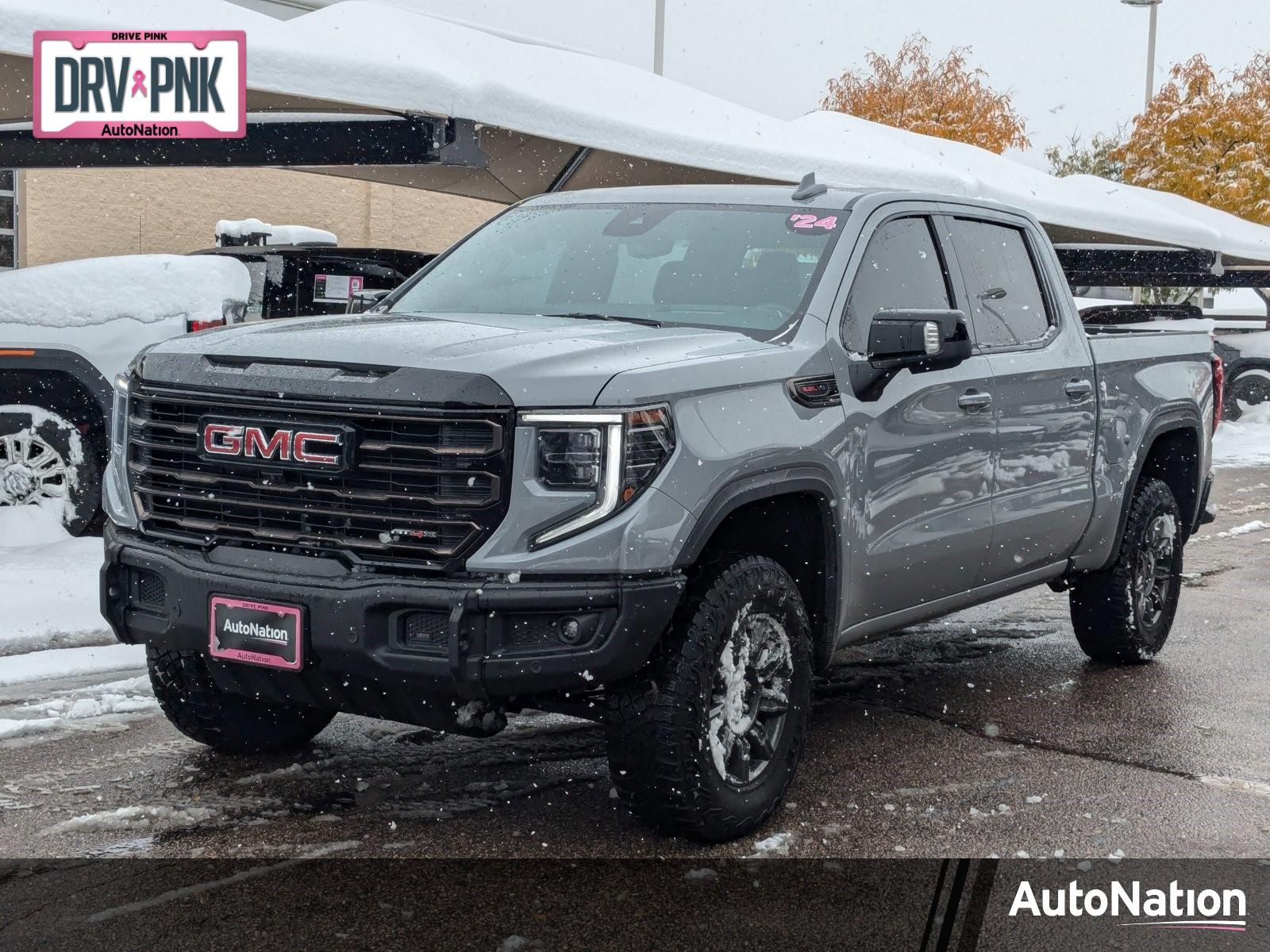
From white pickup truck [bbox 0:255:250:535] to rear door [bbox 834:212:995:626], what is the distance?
171 inches

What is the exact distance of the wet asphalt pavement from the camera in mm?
4391

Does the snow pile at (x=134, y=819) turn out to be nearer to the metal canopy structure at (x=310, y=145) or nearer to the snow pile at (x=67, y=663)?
the snow pile at (x=67, y=663)

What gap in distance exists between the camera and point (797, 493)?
15.3 ft

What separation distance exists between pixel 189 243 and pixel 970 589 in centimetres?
1742

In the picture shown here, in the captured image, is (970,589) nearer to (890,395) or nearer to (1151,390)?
(890,395)

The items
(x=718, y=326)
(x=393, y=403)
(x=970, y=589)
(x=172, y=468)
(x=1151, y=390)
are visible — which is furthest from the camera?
(x=1151, y=390)

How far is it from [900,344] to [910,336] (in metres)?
0.04

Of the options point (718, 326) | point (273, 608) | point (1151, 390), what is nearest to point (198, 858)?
point (273, 608)

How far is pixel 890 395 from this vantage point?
5.01m

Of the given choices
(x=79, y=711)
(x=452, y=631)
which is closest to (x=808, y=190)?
(x=452, y=631)

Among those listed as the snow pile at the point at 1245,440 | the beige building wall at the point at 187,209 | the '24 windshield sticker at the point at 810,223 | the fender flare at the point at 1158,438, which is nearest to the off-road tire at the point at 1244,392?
the snow pile at the point at 1245,440

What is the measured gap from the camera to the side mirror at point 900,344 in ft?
15.6

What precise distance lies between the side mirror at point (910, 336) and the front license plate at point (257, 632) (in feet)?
6.44

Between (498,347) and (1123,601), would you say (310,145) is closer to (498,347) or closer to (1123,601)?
(1123,601)
